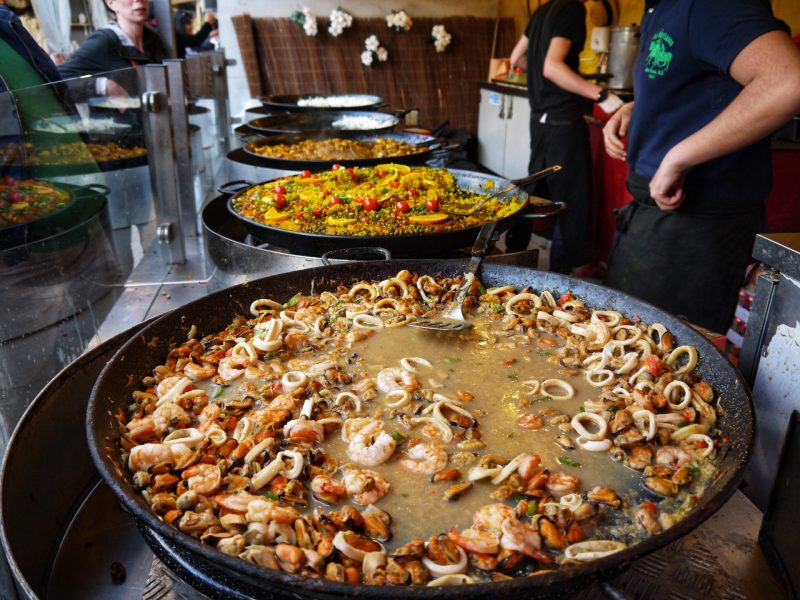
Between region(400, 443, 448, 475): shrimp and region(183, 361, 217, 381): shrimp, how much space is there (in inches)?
23.7

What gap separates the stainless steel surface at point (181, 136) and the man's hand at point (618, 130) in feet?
7.14

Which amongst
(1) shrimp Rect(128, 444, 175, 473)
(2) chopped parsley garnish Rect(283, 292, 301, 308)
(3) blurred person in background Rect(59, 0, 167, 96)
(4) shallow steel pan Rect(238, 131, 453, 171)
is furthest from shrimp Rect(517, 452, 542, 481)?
(3) blurred person in background Rect(59, 0, 167, 96)

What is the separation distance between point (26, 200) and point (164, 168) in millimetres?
841

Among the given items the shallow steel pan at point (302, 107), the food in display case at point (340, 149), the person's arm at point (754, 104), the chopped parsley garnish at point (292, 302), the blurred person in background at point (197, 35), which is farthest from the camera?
the blurred person in background at point (197, 35)

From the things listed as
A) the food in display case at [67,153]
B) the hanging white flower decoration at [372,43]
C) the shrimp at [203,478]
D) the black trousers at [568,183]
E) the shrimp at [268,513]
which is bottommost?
the black trousers at [568,183]

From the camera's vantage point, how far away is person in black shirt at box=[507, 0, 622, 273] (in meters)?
4.76

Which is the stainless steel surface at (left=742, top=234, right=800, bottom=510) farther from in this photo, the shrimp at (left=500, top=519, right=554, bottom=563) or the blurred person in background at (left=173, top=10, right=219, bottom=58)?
the blurred person in background at (left=173, top=10, right=219, bottom=58)

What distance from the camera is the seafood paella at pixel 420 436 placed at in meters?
1.09

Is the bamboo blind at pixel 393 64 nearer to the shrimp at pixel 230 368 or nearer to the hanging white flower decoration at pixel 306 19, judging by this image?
the hanging white flower decoration at pixel 306 19

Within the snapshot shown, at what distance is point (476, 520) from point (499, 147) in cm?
876

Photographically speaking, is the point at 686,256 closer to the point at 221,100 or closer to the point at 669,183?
the point at 669,183

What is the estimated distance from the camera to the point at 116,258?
3.14 metres

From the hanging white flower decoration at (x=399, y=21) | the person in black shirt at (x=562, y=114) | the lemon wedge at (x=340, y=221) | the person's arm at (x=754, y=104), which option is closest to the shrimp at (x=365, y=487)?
A: the lemon wedge at (x=340, y=221)

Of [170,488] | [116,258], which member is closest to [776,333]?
[170,488]
